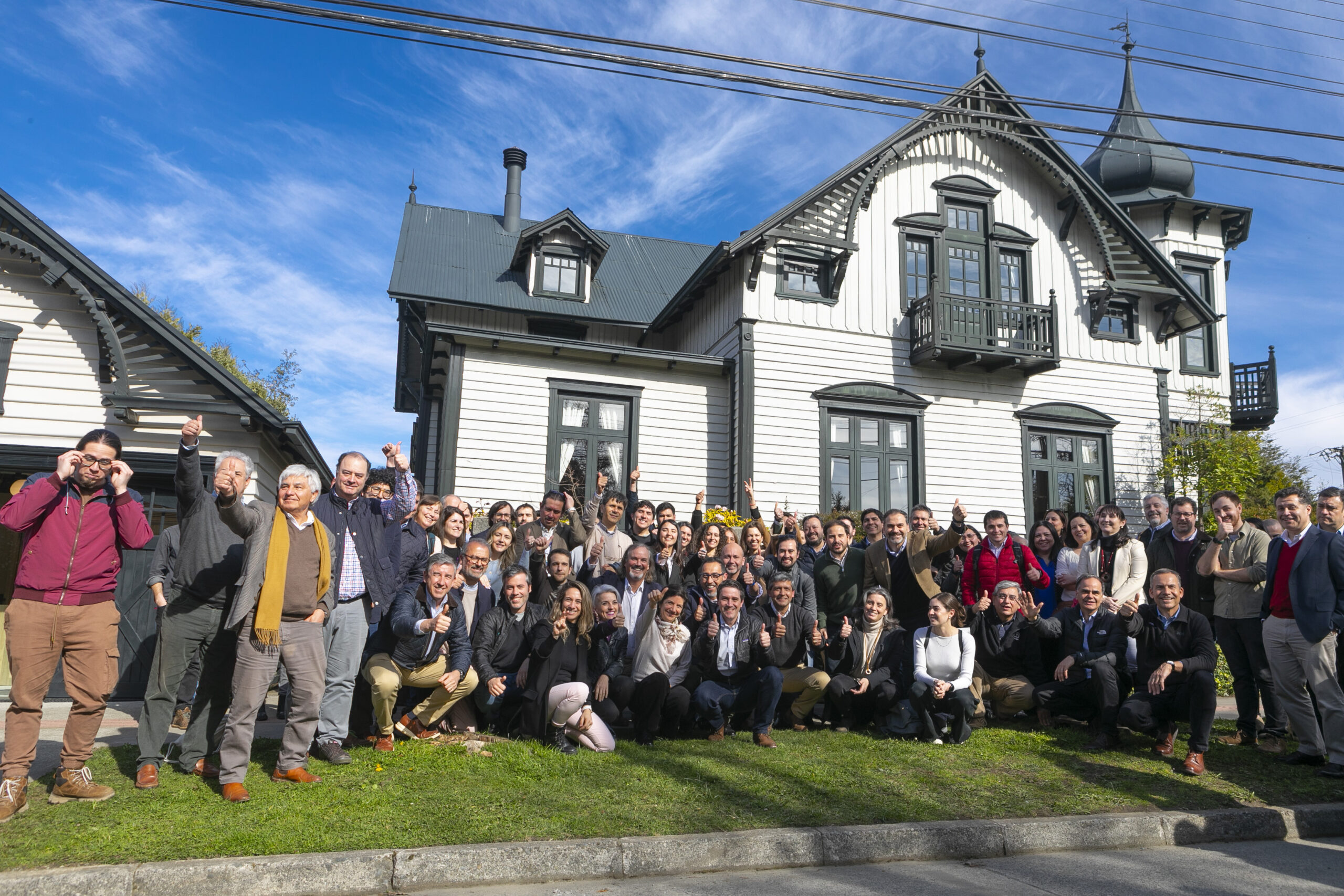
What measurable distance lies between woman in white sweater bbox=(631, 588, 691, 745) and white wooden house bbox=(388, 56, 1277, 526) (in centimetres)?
805

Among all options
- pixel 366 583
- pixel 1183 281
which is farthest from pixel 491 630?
pixel 1183 281

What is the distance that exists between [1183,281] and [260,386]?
152 ft

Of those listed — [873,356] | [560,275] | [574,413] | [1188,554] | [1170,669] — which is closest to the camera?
[1170,669]

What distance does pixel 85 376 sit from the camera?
1155cm

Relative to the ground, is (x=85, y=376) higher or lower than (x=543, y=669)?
higher

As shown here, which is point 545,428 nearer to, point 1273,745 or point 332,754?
point 332,754

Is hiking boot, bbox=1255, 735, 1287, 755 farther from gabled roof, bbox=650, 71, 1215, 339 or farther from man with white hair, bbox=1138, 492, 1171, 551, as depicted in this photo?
gabled roof, bbox=650, 71, 1215, 339

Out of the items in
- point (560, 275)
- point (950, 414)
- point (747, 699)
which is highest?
point (560, 275)

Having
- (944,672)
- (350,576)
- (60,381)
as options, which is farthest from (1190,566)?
(60,381)

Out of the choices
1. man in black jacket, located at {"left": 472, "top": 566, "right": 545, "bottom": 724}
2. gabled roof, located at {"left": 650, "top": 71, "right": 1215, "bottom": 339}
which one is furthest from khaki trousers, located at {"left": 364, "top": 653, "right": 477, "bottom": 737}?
gabled roof, located at {"left": 650, "top": 71, "right": 1215, "bottom": 339}

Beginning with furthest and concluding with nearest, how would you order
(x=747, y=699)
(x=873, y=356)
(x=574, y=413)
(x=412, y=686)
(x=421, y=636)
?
1. (x=873, y=356)
2. (x=574, y=413)
3. (x=747, y=699)
4. (x=412, y=686)
5. (x=421, y=636)

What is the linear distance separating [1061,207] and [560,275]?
10782 mm

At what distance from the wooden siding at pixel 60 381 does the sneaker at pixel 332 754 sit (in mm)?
6562

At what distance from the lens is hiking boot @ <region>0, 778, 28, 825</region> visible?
4.91 meters
